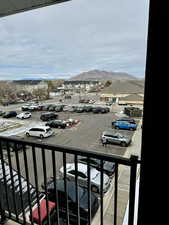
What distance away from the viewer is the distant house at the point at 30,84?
1.80 metres

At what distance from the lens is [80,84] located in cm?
182

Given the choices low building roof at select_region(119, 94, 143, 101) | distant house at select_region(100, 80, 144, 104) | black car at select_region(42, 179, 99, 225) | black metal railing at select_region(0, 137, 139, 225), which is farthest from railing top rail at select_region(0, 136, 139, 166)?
distant house at select_region(100, 80, 144, 104)

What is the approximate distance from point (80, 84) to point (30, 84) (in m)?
0.65

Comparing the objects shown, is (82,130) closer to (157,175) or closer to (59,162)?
(59,162)

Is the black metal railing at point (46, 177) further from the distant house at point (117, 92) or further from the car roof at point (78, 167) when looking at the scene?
the distant house at point (117, 92)

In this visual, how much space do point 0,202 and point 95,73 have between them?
1.59 metres

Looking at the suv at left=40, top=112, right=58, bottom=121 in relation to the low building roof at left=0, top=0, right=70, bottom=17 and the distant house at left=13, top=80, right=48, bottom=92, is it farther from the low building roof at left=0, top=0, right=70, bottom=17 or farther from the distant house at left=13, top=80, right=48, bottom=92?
the low building roof at left=0, top=0, right=70, bottom=17

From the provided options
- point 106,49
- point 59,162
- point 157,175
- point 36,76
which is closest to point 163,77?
point 157,175

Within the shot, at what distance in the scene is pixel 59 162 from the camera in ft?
5.00

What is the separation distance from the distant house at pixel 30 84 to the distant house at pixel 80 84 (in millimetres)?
313

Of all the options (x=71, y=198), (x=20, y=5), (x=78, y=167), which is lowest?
(x=71, y=198)

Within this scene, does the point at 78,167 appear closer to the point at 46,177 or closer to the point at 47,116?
the point at 46,177

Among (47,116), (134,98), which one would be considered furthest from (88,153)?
(47,116)

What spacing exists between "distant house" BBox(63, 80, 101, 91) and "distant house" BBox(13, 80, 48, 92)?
31cm
